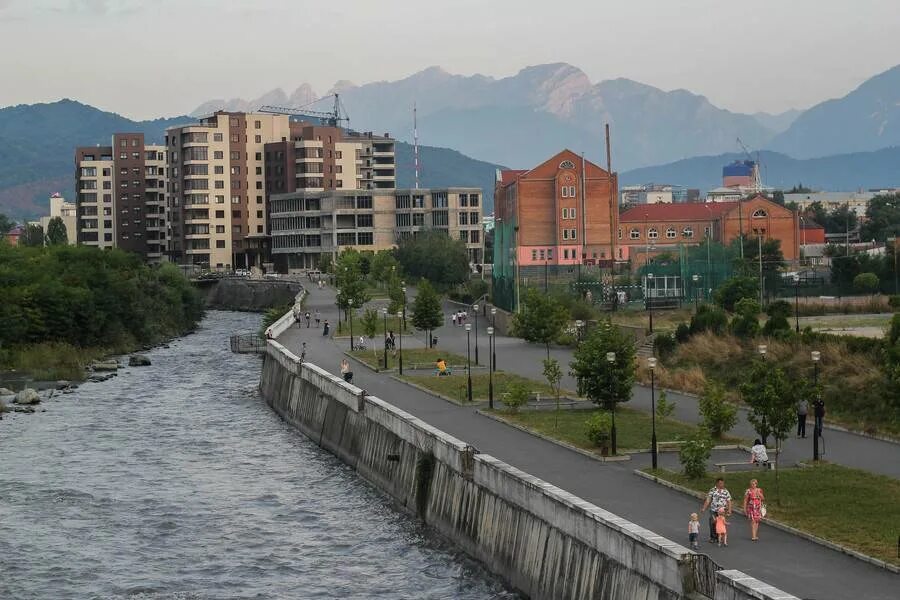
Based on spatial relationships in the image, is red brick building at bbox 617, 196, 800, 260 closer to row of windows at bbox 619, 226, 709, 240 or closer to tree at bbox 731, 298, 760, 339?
row of windows at bbox 619, 226, 709, 240

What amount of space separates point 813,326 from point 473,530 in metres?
41.2

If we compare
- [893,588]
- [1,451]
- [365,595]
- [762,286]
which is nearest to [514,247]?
[762,286]

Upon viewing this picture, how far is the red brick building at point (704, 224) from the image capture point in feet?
514

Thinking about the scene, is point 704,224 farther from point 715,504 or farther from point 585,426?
point 715,504

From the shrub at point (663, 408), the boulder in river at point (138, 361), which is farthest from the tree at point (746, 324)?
the boulder in river at point (138, 361)

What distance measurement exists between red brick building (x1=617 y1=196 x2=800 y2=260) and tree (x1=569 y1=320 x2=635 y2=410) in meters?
96.4

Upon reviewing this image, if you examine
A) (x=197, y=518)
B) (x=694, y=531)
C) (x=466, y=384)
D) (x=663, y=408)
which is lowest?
(x=197, y=518)

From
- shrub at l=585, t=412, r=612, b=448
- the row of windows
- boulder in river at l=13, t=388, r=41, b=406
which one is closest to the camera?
shrub at l=585, t=412, r=612, b=448

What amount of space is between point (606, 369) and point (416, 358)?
31036 mm

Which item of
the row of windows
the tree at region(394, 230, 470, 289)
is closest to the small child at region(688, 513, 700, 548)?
the tree at region(394, 230, 470, 289)

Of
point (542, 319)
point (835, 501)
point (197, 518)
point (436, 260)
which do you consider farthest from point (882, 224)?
point (835, 501)

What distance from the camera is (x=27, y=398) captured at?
270ft

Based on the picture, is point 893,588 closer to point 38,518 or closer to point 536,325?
point 38,518

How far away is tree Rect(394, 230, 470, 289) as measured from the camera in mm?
155250
